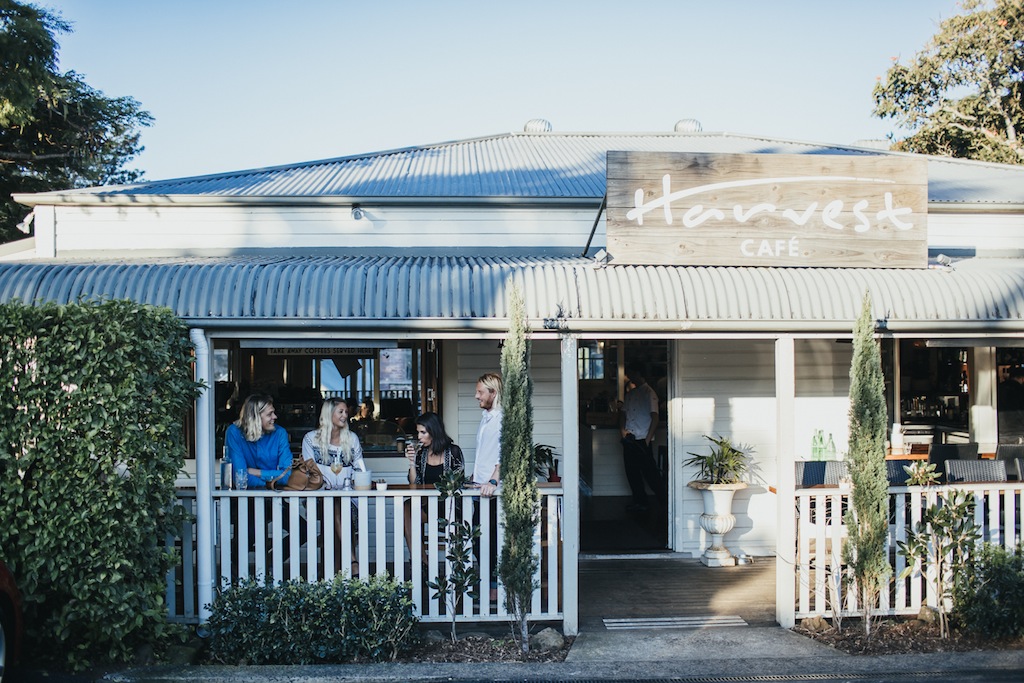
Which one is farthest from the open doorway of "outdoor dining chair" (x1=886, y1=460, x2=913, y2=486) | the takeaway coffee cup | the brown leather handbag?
the brown leather handbag

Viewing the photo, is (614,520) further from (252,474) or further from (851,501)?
(252,474)

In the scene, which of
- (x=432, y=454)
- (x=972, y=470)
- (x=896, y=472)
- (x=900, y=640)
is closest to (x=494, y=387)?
(x=432, y=454)

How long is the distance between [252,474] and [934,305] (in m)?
5.52

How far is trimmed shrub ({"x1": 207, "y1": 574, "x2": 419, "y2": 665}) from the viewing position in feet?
18.9

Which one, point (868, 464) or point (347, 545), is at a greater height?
point (868, 464)

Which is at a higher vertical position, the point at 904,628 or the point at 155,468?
the point at 155,468

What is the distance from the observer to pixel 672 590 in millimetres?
7652

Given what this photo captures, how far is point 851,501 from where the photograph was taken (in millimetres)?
6340

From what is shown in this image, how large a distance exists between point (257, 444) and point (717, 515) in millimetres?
4535

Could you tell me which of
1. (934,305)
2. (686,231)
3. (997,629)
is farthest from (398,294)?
(997,629)

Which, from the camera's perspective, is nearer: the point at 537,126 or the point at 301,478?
the point at 301,478

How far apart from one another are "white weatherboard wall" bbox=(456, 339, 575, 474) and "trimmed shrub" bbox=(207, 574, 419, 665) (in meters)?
2.89

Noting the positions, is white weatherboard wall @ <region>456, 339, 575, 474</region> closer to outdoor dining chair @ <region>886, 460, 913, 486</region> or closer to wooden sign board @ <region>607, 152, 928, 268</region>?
wooden sign board @ <region>607, 152, 928, 268</region>

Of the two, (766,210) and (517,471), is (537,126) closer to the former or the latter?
(766,210)
